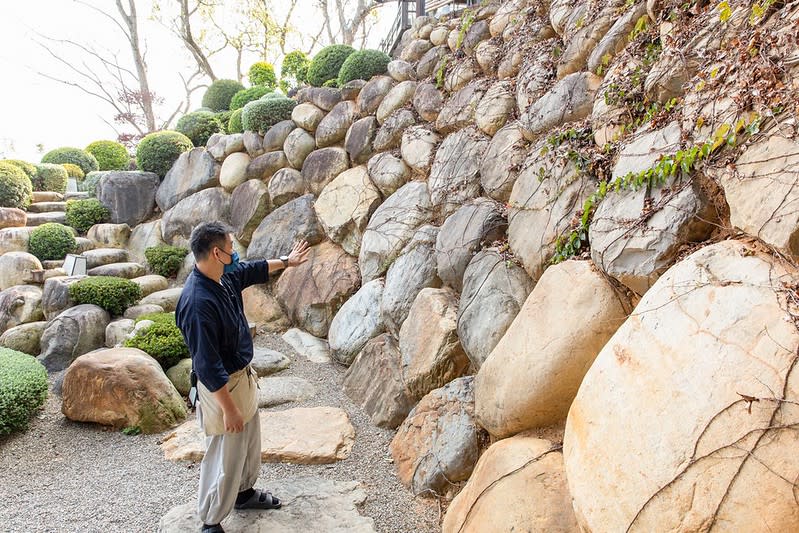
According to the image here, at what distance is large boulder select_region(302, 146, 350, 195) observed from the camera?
720cm

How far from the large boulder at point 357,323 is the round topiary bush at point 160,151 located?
608cm

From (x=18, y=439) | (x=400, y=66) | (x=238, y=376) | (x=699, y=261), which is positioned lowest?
(x=18, y=439)

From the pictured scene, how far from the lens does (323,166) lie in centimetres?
735

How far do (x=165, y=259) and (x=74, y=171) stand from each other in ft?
23.1

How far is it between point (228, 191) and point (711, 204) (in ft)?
25.2

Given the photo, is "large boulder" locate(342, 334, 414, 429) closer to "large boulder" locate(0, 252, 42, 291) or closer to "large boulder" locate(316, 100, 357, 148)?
"large boulder" locate(316, 100, 357, 148)

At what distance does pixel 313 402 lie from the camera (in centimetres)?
480

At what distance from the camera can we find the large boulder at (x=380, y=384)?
418 cm

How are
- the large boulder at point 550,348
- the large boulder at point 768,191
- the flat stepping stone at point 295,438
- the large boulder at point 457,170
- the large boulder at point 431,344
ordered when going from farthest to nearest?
1. the large boulder at point 457,170
2. the large boulder at point 431,344
3. the flat stepping stone at point 295,438
4. the large boulder at point 550,348
5. the large boulder at point 768,191

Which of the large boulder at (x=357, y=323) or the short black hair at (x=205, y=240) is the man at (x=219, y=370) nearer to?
the short black hair at (x=205, y=240)

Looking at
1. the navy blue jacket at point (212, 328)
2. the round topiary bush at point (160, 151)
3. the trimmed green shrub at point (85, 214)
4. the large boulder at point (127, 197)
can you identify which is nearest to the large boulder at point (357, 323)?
the navy blue jacket at point (212, 328)

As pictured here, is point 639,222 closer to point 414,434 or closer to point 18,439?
point 414,434

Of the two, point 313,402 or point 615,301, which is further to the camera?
point 313,402

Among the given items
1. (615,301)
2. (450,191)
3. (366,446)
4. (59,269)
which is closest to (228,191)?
(59,269)
